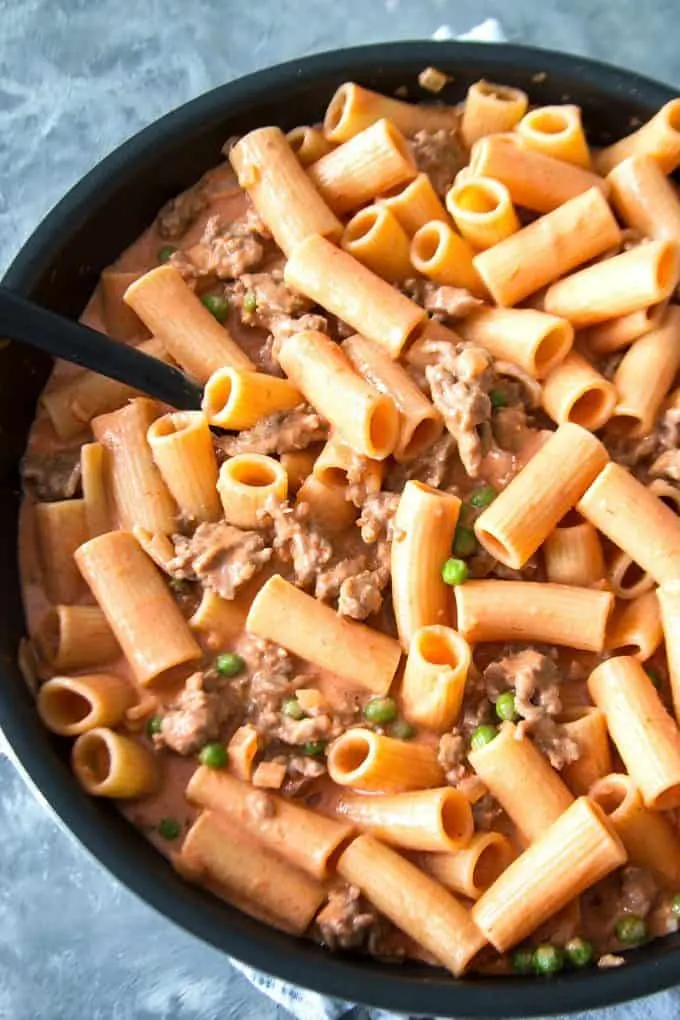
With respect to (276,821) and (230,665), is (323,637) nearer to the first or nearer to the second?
(230,665)

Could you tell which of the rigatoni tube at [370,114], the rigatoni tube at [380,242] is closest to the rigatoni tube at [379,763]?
the rigatoni tube at [380,242]

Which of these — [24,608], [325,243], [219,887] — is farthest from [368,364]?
[219,887]

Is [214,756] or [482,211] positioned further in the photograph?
[482,211]

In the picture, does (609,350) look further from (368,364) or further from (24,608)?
(24,608)

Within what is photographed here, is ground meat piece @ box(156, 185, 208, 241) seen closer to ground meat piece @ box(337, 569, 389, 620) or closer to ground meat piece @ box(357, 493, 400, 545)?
ground meat piece @ box(357, 493, 400, 545)

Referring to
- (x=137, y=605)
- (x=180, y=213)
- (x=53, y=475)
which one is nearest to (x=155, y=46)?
(x=180, y=213)

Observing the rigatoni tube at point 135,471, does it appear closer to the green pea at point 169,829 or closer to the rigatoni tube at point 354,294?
the rigatoni tube at point 354,294
